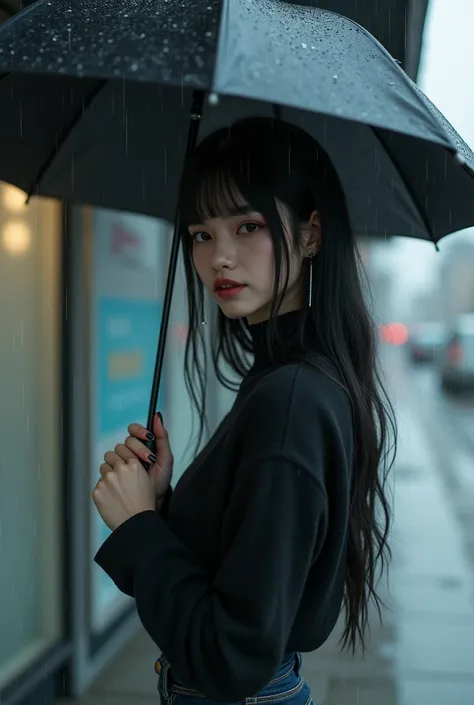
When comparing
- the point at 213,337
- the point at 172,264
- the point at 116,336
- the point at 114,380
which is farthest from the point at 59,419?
the point at 172,264

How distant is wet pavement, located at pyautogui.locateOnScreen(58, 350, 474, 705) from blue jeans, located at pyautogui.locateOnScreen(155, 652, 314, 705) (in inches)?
97.7

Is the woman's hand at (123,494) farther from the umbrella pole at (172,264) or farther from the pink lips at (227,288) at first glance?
the pink lips at (227,288)

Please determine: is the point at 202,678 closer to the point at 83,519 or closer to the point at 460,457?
the point at 83,519

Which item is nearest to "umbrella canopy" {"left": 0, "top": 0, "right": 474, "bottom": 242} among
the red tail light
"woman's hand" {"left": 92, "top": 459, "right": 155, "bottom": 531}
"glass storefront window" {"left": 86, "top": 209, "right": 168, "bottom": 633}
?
"woman's hand" {"left": 92, "top": 459, "right": 155, "bottom": 531}

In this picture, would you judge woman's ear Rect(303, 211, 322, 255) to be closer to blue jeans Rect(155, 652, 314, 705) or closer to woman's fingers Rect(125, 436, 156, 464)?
woman's fingers Rect(125, 436, 156, 464)

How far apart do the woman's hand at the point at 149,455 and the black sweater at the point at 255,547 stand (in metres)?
0.20

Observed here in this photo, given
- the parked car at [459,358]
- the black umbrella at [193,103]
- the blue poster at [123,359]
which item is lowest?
the parked car at [459,358]

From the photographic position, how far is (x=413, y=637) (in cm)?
490

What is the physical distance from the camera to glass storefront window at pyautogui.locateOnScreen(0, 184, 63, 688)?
133 inches

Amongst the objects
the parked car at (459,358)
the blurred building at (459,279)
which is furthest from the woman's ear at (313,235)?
the blurred building at (459,279)

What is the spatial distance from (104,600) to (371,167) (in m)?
2.82

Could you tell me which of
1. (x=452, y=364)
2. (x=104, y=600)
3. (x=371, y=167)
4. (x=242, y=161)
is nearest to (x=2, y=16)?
(x=371, y=167)

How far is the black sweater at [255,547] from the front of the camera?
4.52 feet

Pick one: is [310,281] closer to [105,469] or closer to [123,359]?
[105,469]
